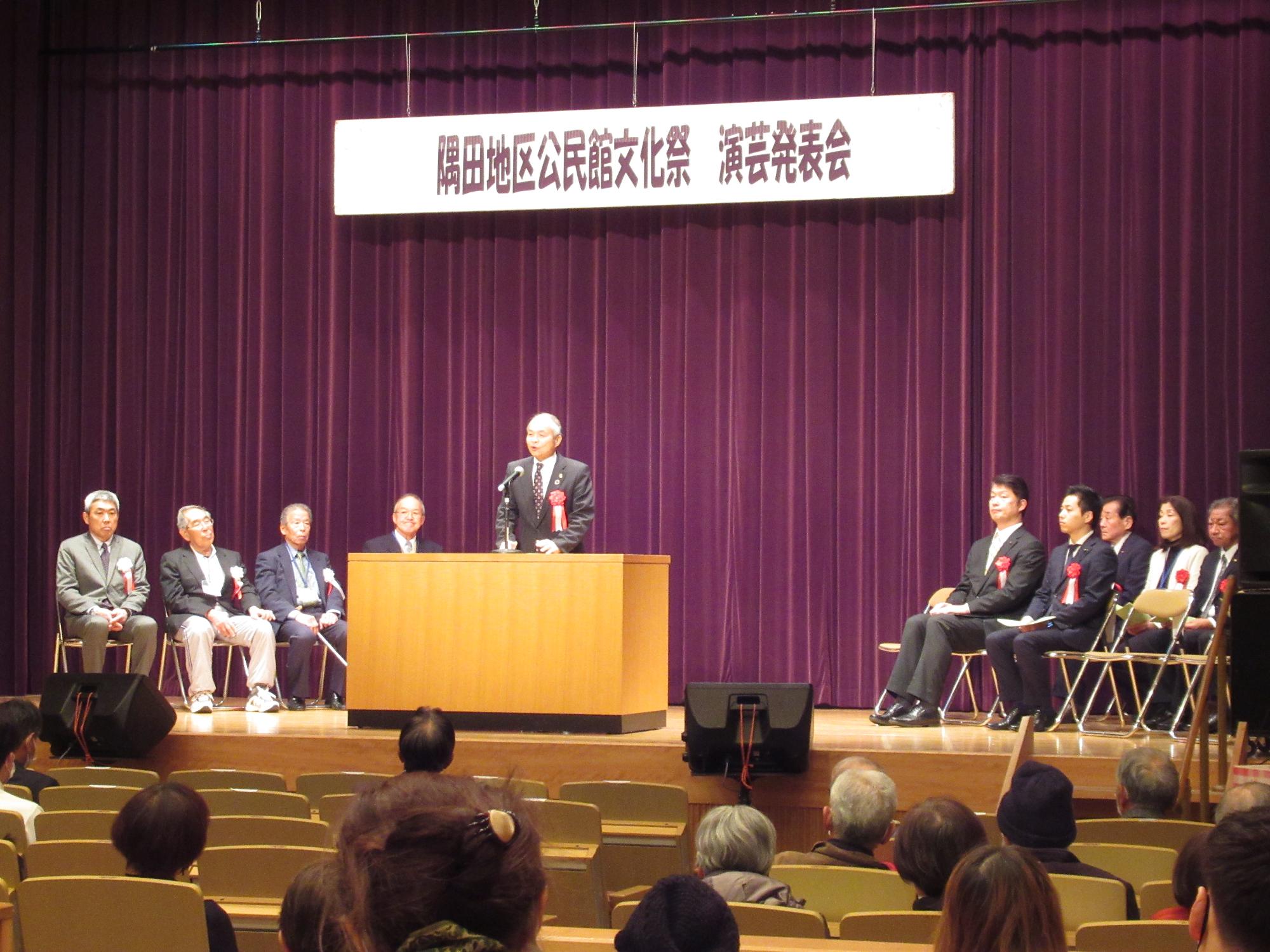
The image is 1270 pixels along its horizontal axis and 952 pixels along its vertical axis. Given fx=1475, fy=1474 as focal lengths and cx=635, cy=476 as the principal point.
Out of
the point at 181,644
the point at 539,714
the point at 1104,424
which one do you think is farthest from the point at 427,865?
the point at 1104,424

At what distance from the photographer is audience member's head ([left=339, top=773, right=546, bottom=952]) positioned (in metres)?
1.18

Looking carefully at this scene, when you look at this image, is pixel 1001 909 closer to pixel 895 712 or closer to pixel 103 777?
pixel 103 777

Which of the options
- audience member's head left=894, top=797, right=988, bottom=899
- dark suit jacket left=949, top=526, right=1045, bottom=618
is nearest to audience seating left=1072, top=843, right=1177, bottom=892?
audience member's head left=894, top=797, right=988, bottom=899

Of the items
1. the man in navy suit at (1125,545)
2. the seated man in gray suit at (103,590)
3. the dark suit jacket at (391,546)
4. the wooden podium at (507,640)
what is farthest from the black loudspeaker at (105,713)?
the man in navy suit at (1125,545)

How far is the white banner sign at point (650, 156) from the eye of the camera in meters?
8.32

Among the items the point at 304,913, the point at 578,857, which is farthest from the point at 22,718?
the point at 304,913

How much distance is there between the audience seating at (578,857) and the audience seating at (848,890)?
0.86 m

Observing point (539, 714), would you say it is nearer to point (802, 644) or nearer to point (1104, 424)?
point (802, 644)

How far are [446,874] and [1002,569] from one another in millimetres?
6248

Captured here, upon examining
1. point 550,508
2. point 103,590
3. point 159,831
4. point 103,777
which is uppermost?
point 550,508

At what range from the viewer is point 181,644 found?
25.9ft

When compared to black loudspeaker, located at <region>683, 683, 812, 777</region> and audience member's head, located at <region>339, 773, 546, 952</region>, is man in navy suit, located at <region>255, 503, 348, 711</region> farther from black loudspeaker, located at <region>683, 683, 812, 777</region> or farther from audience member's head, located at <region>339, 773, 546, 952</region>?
audience member's head, located at <region>339, 773, 546, 952</region>

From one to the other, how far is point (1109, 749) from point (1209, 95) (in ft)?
13.6

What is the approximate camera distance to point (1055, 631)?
6805 millimetres
